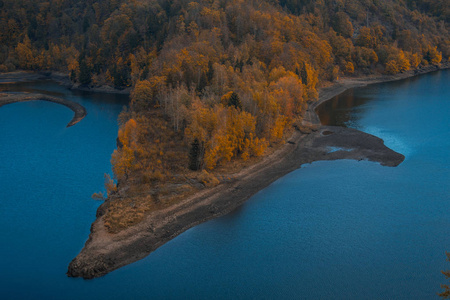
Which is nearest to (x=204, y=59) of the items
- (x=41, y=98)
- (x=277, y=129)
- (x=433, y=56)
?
(x=277, y=129)

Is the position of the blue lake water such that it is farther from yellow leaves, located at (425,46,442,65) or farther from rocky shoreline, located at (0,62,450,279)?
yellow leaves, located at (425,46,442,65)

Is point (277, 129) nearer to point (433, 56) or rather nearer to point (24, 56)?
point (433, 56)

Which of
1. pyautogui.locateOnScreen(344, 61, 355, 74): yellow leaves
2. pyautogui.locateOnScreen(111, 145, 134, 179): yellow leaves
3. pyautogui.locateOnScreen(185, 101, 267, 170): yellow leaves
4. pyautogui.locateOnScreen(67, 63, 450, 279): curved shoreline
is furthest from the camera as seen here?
pyautogui.locateOnScreen(344, 61, 355, 74): yellow leaves

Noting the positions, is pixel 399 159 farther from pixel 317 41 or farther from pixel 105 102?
pixel 105 102

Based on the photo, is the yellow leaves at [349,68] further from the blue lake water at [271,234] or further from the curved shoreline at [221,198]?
the blue lake water at [271,234]

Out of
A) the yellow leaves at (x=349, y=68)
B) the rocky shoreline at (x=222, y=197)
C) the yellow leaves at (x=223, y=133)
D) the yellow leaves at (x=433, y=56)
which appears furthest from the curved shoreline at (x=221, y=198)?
the yellow leaves at (x=433, y=56)

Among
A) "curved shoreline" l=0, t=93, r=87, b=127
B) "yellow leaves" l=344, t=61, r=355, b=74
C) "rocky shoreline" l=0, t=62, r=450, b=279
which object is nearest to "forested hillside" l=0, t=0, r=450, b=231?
"yellow leaves" l=344, t=61, r=355, b=74
